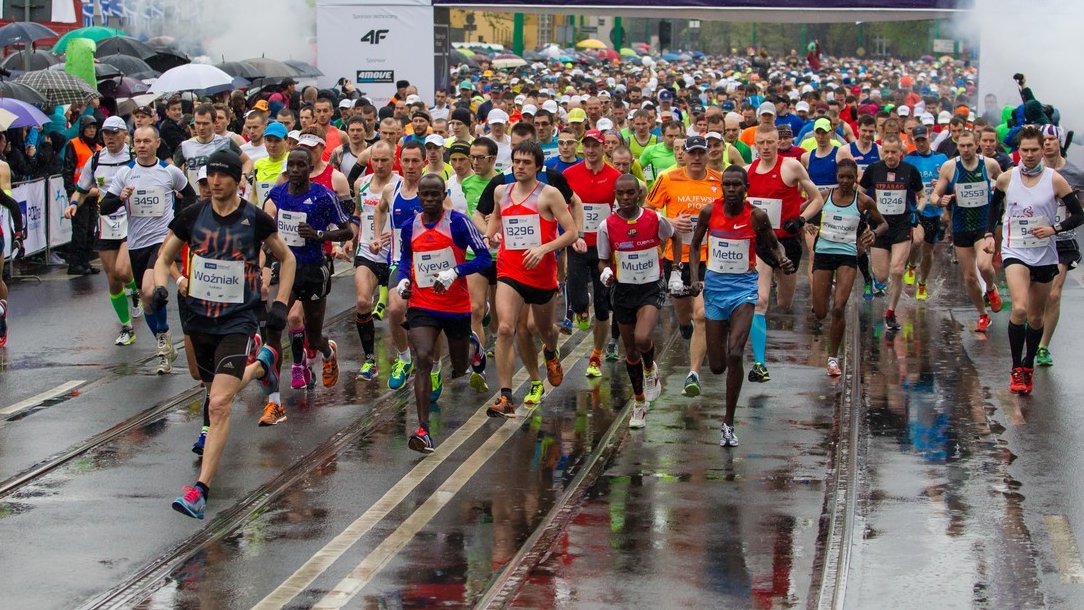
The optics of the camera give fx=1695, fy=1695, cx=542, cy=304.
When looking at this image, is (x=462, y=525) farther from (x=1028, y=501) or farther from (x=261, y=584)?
(x=1028, y=501)

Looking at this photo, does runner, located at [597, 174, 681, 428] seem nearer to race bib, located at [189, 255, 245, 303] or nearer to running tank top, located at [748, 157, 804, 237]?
running tank top, located at [748, 157, 804, 237]

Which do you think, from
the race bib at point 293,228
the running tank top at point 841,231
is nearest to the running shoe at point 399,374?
the race bib at point 293,228

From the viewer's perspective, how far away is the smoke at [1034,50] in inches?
1161

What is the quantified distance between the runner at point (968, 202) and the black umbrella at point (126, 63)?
15.9 meters

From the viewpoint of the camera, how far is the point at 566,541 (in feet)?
28.0

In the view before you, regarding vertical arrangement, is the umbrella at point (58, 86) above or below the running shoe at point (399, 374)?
above

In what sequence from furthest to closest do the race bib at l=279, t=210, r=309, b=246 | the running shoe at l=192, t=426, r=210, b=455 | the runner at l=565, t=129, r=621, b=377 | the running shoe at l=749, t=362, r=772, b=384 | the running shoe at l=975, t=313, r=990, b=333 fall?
1. the running shoe at l=975, t=313, r=990, b=333
2. the runner at l=565, t=129, r=621, b=377
3. the running shoe at l=749, t=362, r=772, b=384
4. the race bib at l=279, t=210, r=309, b=246
5. the running shoe at l=192, t=426, r=210, b=455

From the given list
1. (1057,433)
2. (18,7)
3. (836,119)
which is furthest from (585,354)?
(18,7)

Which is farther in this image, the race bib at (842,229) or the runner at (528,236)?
the race bib at (842,229)

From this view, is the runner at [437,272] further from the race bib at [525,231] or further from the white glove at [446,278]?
the race bib at [525,231]

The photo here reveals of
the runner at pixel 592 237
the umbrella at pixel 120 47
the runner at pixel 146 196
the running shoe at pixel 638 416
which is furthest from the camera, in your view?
the umbrella at pixel 120 47

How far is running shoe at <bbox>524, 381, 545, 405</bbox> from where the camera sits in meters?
12.1

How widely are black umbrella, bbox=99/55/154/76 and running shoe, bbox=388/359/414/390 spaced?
16.3 meters

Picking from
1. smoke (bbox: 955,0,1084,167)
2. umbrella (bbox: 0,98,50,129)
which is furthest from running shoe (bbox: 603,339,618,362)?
smoke (bbox: 955,0,1084,167)
